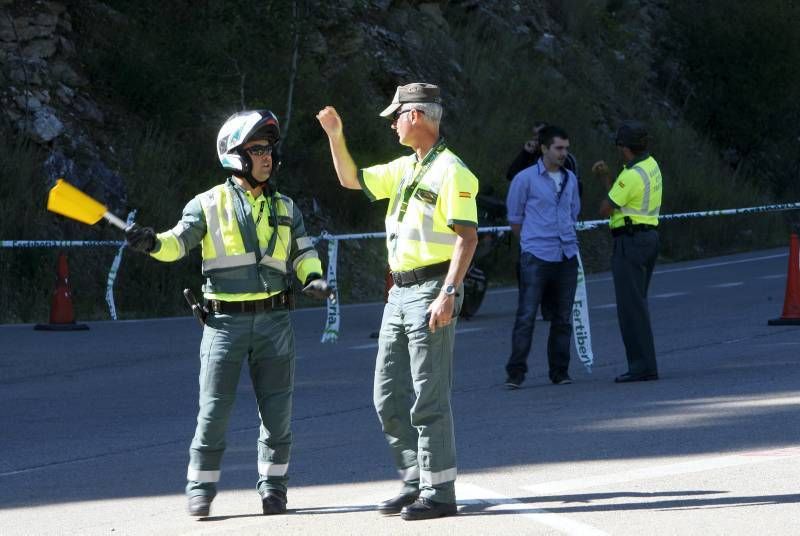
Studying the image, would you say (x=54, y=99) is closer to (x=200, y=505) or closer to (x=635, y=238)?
(x=635, y=238)

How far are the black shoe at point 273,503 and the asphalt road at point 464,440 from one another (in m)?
0.08

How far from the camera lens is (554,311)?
1236 cm

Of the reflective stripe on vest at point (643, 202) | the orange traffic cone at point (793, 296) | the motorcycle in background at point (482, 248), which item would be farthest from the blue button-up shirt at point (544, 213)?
the motorcycle in background at point (482, 248)

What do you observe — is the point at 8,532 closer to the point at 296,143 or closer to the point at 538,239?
the point at 538,239

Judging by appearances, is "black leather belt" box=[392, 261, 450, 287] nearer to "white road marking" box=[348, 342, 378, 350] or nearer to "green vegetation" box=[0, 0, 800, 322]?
"white road marking" box=[348, 342, 378, 350]

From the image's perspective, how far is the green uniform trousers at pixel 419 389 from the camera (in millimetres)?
7258

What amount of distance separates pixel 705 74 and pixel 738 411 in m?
31.4

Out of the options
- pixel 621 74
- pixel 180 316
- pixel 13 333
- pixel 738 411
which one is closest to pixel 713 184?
pixel 621 74

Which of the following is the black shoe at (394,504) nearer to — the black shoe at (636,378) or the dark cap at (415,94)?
the dark cap at (415,94)

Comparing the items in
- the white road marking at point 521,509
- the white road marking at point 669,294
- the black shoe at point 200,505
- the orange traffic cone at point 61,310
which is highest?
the orange traffic cone at point 61,310

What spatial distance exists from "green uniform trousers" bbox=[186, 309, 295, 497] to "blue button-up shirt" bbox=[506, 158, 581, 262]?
197 inches

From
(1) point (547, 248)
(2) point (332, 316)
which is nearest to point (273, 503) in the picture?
(1) point (547, 248)

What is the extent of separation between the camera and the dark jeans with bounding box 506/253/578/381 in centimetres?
1221

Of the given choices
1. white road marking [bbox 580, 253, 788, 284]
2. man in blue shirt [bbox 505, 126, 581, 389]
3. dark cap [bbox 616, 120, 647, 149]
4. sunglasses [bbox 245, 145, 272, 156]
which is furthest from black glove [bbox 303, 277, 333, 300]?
white road marking [bbox 580, 253, 788, 284]
